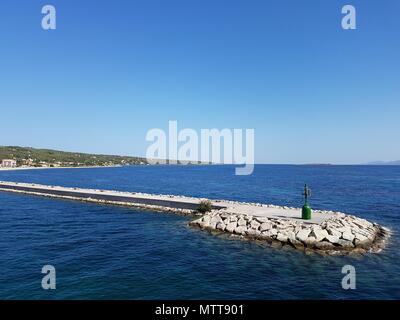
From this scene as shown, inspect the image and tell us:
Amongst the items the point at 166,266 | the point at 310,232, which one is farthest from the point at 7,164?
the point at 310,232

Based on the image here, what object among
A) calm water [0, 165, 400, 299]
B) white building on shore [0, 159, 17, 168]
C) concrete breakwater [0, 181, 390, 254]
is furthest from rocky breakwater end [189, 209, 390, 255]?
white building on shore [0, 159, 17, 168]

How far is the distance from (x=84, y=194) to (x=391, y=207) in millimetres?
47636

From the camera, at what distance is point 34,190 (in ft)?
203

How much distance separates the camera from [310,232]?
87.6 feet

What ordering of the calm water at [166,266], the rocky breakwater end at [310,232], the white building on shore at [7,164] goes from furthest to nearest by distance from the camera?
the white building on shore at [7,164], the rocky breakwater end at [310,232], the calm water at [166,266]

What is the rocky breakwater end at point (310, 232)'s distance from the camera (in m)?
25.5

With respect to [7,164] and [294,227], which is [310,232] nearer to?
[294,227]

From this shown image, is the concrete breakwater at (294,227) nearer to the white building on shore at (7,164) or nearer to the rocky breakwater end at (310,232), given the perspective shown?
the rocky breakwater end at (310,232)

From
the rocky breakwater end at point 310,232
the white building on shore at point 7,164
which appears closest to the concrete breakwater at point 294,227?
the rocky breakwater end at point 310,232

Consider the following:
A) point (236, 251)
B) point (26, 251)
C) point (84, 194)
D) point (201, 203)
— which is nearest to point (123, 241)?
point (26, 251)
